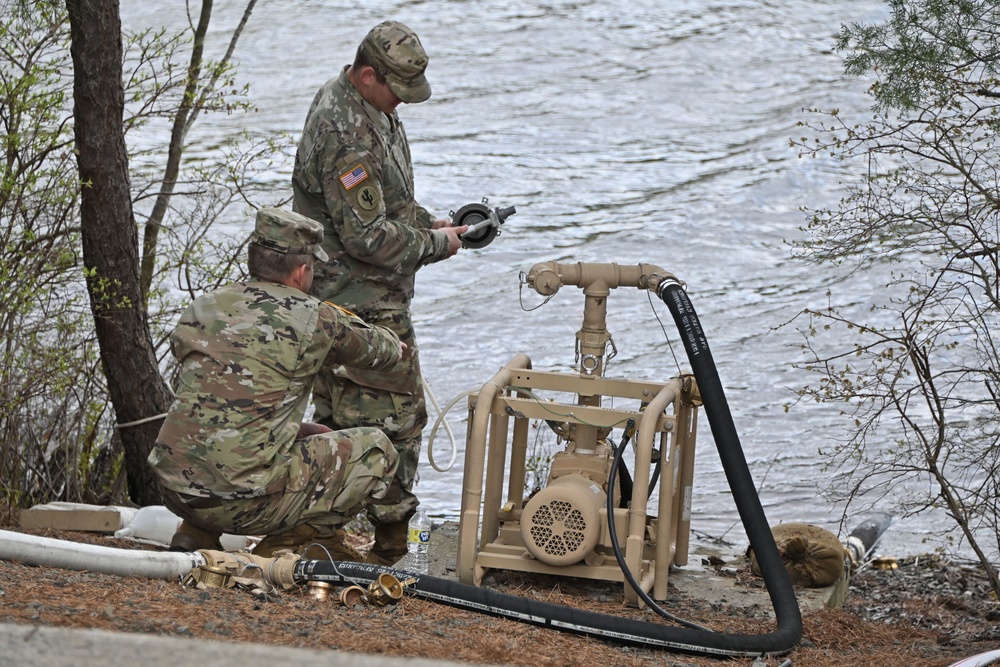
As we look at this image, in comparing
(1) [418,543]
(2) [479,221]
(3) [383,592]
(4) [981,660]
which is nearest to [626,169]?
(2) [479,221]

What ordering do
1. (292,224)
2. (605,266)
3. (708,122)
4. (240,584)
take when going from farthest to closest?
1. (708,122)
2. (605,266)
3. (292,224)
4. (240,584)

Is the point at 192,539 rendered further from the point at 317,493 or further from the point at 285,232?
the point at 285,232

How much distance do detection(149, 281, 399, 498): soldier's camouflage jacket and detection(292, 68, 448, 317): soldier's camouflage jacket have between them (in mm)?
529

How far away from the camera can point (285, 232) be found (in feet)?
12.7

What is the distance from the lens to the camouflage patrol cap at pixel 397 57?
14.1 ft

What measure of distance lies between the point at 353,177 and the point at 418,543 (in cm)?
131

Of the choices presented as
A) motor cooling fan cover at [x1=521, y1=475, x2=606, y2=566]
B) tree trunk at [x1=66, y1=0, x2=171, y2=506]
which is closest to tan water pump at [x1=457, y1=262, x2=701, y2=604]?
motor cooling fan cover at [x1=521, y1=475, x2=606, y2=566]

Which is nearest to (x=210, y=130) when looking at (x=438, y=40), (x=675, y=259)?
(x=438, y=40)

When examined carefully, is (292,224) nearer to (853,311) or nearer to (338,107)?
(338,107)

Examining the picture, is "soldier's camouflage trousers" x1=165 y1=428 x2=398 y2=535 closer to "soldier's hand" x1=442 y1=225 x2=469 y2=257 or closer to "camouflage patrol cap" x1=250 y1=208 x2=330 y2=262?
"camouflage patrol cap" x1=250 y1=208 x2=330 y2=262

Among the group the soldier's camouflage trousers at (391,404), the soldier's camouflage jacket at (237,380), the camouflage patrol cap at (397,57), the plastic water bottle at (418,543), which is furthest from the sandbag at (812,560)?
the camouflage patrol cap at (397,57)

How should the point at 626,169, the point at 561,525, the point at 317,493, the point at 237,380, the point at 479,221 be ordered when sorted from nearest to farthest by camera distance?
the point at 237,380
the point at 561,525
the point at 317,493
the point at 479,221
the point at 626,169

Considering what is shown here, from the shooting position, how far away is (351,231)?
14.3 feet

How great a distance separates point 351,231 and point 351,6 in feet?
41.4
